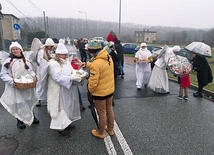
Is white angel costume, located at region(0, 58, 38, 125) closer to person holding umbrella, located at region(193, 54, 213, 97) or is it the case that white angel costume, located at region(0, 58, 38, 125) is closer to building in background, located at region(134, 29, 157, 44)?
person holding umbrella, located at region(193, 54, 213, 97)

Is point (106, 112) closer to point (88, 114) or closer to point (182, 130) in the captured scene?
point (88, 114)

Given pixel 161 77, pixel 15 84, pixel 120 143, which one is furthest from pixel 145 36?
pixel 15 84

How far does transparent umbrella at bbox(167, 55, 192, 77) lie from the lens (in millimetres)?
5227

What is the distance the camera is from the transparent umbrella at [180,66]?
523cm

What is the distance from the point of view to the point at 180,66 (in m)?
5.23

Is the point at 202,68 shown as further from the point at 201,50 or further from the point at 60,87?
the point at 60,87

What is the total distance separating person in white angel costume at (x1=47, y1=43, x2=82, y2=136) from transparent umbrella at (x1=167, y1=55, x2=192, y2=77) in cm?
335

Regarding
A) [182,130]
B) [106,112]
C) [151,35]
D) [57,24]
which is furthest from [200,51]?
[57,24]

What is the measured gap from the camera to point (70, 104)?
11.2 feet

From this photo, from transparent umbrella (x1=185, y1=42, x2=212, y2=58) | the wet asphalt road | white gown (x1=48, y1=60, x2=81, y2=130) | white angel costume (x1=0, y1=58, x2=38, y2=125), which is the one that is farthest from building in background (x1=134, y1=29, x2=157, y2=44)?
white gown (x1=48, y1=60, x2=81, y2=130)

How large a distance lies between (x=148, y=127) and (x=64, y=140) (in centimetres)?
183

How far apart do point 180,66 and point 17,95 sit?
4.46 m

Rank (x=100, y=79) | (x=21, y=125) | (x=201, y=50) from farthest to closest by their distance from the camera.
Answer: (x=201, y=50), (x=21, y=125), (x=100, y=79)

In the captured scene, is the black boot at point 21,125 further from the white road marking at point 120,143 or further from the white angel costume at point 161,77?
the white angel costume at point 161,77
